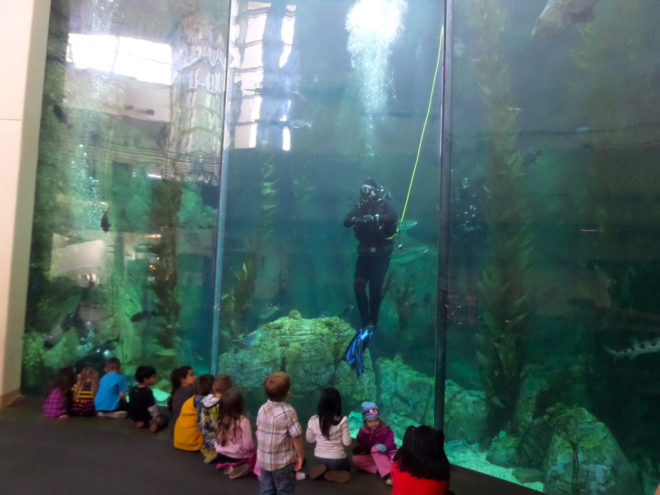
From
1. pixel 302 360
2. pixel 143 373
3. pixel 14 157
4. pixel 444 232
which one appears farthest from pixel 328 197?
pixel 14 157

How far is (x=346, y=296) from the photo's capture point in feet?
21.4

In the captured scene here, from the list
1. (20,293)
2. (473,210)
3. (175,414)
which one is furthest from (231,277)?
(473,210)

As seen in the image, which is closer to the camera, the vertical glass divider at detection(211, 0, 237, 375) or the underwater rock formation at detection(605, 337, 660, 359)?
the underwater rock formation at detection(605, 337, 660, 359)

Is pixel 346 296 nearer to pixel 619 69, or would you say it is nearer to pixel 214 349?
pixel 214 349

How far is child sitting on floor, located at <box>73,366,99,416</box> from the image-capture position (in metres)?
5.42

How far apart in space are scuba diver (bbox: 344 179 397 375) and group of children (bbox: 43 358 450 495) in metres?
1.81

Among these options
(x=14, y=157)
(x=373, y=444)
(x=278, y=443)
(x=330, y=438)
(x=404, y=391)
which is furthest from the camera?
(x=14, y=157)

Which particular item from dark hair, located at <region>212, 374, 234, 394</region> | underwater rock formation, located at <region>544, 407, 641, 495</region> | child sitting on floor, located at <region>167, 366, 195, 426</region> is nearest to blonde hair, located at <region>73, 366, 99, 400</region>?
child sitting on floor, located at <region>167, 366, 195, 426</region>

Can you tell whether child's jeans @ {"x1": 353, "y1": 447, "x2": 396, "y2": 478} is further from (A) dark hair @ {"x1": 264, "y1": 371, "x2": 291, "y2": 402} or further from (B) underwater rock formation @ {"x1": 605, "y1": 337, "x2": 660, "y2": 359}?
(B) underwater rock formation @ {"x1": 605, "y1": 337, "x2": 660, "y2": 359}

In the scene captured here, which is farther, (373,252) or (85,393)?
(373,252)

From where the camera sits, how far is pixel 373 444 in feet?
13.4

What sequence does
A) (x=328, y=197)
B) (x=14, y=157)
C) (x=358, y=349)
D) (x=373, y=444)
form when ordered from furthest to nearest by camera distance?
(x=328, y=197)
(x=14, y=157)
(x=358, y=349)
(x=373, y=444)

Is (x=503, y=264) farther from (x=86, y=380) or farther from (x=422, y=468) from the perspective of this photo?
(x=86, y=380)

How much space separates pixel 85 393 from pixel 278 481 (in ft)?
11.5
